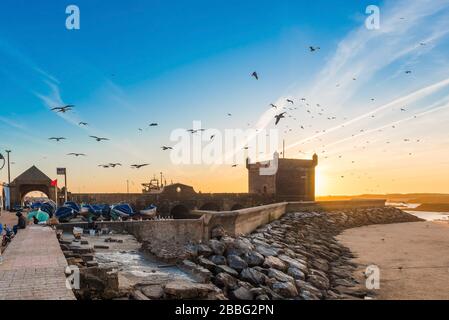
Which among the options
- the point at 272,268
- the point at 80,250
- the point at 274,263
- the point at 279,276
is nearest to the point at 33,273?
the point at 80,250

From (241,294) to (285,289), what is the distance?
5.57 feet

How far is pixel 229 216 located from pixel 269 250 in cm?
283

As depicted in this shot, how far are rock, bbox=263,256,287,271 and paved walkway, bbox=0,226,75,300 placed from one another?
7.27 m

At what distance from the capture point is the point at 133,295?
7898 millimetres

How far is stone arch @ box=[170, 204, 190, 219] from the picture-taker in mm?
42312

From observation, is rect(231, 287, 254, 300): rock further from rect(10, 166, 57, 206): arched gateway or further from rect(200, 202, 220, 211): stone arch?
rect(10, 166, 57, 206): arched gateway

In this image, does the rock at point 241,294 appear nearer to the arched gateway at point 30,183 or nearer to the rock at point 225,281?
the rock at point 225,281

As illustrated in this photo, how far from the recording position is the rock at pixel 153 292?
838 centimetres

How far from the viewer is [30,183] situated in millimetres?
41156

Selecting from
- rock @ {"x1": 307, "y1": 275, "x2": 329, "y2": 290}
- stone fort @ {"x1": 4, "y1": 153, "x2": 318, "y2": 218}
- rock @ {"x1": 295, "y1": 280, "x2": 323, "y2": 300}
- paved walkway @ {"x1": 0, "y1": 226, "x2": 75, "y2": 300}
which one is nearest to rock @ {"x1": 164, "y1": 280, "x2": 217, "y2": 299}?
paved walkway @ {"x1": 0, "y1": 226, "x2": 75, "y2": 300}

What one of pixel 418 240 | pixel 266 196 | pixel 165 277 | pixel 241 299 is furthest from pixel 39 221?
pixel 266 196

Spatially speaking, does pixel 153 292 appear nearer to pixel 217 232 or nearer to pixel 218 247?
pixel 218 247

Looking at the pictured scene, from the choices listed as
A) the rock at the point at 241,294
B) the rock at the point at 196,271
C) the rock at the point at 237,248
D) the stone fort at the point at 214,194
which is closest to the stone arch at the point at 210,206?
the stone fort at the point at 214,194
